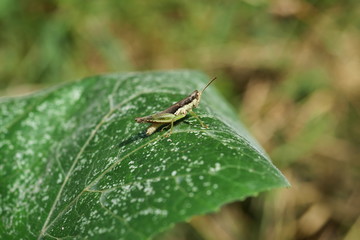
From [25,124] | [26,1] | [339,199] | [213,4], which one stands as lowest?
[339,199]

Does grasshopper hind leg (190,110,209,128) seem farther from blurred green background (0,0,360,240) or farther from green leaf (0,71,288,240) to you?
blurred green background (0,0,360,240)

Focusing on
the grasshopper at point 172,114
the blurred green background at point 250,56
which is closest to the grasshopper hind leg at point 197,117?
the grasshopper at point 172,114

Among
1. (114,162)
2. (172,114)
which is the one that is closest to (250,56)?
(172,114)

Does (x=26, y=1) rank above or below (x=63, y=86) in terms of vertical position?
above

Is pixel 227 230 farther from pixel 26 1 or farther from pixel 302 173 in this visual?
pixel 26 1

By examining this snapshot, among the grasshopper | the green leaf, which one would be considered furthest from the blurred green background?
the grasshopper

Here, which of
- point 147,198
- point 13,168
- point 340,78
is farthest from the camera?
point 340,78

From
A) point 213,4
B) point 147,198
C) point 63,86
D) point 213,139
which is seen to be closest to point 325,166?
point 213,4
